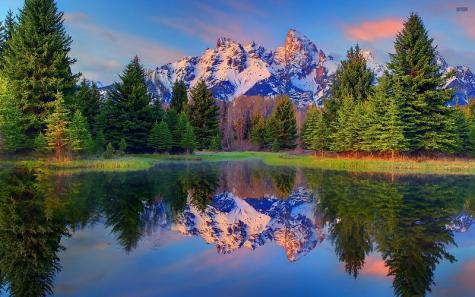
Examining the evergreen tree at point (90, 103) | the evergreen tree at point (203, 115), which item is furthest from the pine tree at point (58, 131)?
the evergreen tree at point (203, 115)

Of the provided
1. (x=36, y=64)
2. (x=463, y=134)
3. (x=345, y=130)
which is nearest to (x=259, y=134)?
(x=345, y=130)

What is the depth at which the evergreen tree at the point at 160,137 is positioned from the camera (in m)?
54.8

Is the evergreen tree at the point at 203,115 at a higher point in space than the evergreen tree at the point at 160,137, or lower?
higher

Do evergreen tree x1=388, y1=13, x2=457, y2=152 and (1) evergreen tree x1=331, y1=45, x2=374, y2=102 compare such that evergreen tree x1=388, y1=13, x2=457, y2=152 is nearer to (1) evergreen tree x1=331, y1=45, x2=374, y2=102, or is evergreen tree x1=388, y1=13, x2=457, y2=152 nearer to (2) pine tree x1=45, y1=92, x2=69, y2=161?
(1) evergreen tree x1=331, y1=45, x2=374, y2=102

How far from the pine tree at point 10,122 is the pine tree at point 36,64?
118 cm

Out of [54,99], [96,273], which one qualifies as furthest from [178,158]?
[96,273]

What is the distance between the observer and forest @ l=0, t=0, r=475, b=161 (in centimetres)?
3847

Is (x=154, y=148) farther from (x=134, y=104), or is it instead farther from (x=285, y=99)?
(x=285, y=99)

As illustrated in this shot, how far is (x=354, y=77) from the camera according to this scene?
2184 inches

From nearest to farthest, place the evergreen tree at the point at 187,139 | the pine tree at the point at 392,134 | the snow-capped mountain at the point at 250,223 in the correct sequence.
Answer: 1. the snow-capped mountain at the point at 250,223
2. the pine tree at the point at 392,134
3. the evergreen tree at the point at 187,139

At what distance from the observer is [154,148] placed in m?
59.0

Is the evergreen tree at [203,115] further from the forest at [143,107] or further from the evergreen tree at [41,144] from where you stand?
the evergreen tree at [41,144]

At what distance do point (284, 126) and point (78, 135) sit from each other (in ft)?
176

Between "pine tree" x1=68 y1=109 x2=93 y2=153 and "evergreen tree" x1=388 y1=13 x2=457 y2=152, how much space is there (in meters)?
30.7
